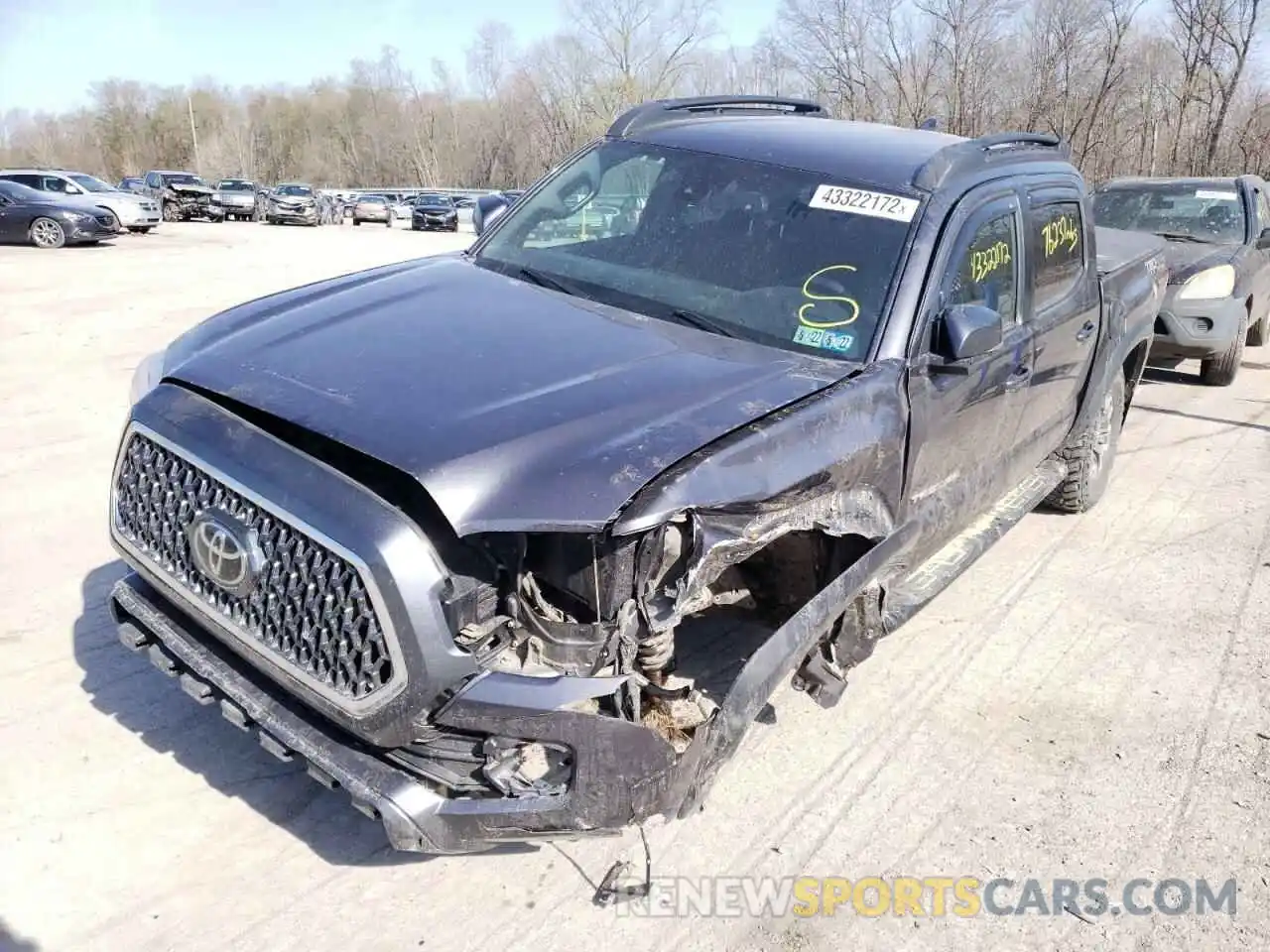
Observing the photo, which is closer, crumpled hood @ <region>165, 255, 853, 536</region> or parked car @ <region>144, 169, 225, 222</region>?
crumpled hood @ <region>165, 255, 853, 536</region>

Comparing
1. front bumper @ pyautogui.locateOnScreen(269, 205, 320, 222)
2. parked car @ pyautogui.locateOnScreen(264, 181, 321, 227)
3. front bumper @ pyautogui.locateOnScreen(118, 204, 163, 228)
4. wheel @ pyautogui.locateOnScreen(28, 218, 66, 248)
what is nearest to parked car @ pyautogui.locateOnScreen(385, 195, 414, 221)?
parked car @ pyautogui.locateOnScreen(264, 181, 321, 227)

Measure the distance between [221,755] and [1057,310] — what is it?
12.6 feet

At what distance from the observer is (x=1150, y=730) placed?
3.82 m

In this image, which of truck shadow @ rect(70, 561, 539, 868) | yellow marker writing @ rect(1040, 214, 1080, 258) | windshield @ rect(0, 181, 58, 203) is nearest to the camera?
truck shadow @ rect(70, 561, 539, 868)

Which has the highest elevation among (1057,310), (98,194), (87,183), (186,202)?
(87,183)

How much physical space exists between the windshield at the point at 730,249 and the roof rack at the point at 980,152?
0.15m

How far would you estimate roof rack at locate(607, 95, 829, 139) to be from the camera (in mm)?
4602

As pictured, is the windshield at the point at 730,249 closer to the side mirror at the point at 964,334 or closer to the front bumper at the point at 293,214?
the side mirror at the point at 964,334

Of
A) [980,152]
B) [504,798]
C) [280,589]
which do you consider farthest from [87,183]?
[504,798]

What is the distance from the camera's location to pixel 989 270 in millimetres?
3922

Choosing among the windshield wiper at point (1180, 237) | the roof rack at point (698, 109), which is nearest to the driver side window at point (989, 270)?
the roof rack at point (698, 109)

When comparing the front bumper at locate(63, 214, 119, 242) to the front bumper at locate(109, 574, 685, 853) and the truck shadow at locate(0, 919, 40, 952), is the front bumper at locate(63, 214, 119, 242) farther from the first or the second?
the front bumper at locate(109, 574, 685, 853)

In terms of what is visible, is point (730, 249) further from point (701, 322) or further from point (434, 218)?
point (434, 218)

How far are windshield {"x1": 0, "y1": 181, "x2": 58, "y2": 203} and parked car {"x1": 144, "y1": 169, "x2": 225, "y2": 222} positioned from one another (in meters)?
14.7
